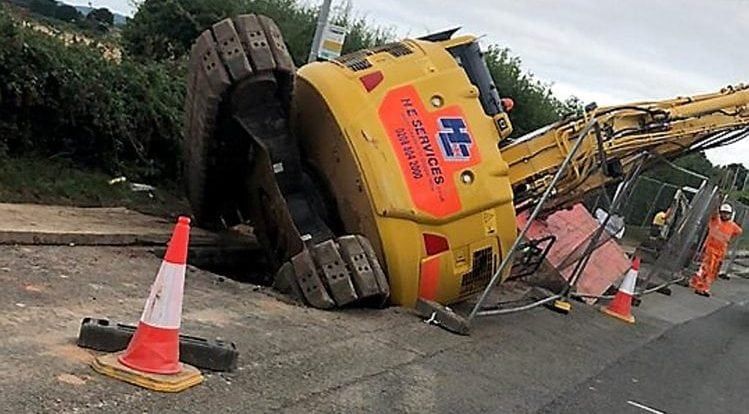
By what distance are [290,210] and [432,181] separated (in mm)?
1333

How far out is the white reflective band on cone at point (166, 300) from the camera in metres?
5.55

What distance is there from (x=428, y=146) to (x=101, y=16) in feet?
42.8

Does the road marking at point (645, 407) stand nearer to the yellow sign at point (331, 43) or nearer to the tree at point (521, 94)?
the yellow sign at point (331, 43)

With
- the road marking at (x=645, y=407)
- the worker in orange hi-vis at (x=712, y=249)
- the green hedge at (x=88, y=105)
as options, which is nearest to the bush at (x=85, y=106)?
the green hedge at (x=88, y=105)

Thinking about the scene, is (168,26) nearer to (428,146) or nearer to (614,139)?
(614,139)

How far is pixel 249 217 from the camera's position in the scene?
10.7m

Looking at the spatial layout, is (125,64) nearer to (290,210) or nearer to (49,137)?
(49,137)

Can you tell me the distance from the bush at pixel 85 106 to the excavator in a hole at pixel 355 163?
2099 millimetres

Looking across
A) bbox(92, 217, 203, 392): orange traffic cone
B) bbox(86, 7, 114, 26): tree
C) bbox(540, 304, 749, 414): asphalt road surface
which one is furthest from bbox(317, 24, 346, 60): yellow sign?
bbox(86, 7, 114, 26): tree

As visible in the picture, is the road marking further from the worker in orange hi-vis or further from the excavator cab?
the worker in orange hi-vis

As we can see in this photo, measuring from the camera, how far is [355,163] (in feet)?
31.1

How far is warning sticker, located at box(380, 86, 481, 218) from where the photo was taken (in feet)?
30.8

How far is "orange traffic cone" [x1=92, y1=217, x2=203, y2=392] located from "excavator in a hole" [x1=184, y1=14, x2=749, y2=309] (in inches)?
129

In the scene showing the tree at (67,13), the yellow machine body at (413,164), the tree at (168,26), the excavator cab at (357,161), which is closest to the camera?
the excavator cab at (357,161)
